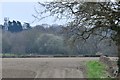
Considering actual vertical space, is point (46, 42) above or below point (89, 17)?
below

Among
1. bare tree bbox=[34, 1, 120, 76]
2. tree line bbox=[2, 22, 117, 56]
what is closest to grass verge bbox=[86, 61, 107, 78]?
tree line bbox=[2, 22, 117, 56]

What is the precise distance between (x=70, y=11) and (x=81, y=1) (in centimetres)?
73

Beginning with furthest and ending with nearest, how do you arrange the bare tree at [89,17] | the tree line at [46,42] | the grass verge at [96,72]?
the grass verge at [96,72] → the tree line at [46,42] → the bare tree at [89,17]

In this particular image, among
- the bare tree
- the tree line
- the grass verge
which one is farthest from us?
the grass verge

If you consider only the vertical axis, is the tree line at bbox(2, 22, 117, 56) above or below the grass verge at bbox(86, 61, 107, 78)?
above

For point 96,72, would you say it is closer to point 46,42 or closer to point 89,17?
point 46,42

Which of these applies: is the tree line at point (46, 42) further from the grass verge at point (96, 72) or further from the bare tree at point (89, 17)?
the grass verge at point (96, 72)

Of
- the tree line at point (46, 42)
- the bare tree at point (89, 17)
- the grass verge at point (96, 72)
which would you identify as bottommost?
the grass verge at point (96, 72)

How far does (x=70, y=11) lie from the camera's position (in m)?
8.82

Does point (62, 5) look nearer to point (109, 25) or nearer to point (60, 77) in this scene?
point (109, 25)

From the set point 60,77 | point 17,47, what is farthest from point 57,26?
point 60,77

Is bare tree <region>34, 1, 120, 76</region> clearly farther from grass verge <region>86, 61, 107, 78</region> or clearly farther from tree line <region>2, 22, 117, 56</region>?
grass verge <region>86, 61, 107, 78</region>

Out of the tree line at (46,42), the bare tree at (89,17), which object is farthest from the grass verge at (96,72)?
Answer: the bare tree at (89,17)

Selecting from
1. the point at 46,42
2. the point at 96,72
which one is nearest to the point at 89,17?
the point at 46,42
